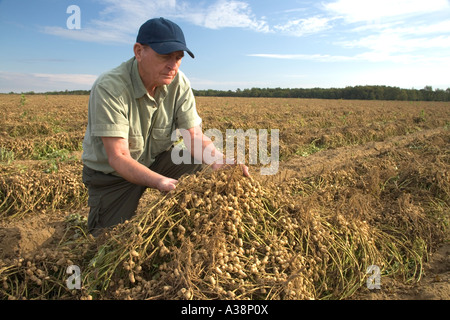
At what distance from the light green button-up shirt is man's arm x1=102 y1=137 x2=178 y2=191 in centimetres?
8

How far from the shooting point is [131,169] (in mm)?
2359

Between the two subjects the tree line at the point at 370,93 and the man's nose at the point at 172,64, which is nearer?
the man's nose at the point at 172,64

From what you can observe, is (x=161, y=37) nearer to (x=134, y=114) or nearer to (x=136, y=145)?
(x=134, y=114)

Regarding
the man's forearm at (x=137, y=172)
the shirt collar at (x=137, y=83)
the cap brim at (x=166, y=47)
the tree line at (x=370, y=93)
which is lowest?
the man's forearm at (x=137, y=172)

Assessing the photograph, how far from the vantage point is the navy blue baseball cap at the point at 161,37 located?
2471mm

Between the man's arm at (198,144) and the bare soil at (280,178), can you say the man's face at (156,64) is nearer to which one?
the man's arm at (198,144)

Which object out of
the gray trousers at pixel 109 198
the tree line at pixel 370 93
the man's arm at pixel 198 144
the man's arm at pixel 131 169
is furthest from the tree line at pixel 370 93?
the man's arm at pixel 131 169

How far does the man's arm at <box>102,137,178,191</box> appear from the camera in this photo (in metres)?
2.21

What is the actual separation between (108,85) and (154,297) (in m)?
1.78

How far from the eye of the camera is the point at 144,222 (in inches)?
77.2

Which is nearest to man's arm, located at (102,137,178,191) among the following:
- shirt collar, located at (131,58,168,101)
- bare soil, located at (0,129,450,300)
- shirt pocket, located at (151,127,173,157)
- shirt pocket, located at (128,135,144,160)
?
shirt pocket, located at (128,135,144,160)

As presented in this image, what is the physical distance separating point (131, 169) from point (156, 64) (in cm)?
89

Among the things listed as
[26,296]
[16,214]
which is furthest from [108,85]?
[16,214]
